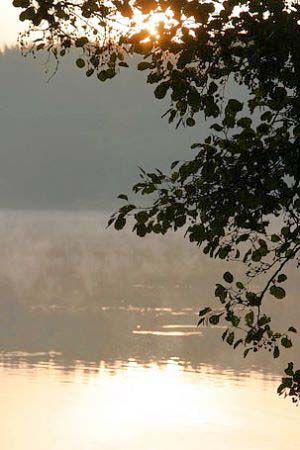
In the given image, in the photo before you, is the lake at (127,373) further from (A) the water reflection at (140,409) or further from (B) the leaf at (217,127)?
(B) the leaf at (217,127)

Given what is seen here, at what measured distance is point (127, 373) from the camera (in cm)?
2859

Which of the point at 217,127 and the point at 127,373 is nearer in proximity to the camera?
the point at 217,127

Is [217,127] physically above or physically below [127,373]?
above

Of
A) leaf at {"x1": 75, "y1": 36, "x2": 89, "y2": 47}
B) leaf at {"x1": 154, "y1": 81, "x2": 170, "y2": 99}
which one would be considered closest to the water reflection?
leaf at {"x1": 75, "y1": 36, "x2": 89, "y2": 47}

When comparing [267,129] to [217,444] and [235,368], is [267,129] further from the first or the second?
[235,368]

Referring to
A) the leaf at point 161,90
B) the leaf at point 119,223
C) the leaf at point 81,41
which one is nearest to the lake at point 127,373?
the leaf at point 81,41

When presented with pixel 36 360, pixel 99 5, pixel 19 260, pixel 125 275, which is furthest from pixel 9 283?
pixel 99 5

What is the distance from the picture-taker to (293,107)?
915 centimetres

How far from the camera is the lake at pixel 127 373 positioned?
21562 millimetres

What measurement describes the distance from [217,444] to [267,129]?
39.6ft

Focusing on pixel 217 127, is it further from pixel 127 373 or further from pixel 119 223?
pixel 127 373

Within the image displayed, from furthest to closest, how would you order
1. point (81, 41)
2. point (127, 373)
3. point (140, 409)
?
point (127, 373) → point (140, 409) → point (81, 41)

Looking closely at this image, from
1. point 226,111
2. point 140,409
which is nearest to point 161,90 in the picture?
point 226,111

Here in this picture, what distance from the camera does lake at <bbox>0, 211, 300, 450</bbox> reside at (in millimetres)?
21562
